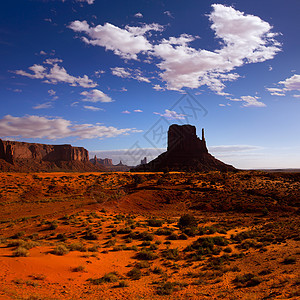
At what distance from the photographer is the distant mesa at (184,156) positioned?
289 feet

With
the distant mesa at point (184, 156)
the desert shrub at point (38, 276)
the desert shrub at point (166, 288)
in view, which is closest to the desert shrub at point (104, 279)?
the desert shrub at point (38, 276)

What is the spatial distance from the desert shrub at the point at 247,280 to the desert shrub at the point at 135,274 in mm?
4247

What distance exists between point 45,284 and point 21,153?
16333 cm

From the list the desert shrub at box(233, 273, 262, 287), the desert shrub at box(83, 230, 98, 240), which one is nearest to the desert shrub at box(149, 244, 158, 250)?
the desert shrub at box(83, 230, 98, 240)

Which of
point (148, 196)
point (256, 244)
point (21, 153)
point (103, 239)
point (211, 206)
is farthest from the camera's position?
point (21, 153)

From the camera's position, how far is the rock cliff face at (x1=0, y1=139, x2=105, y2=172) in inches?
5162

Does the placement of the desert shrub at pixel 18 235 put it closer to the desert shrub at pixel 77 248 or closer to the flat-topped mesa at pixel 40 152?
the desert shrub at pixel 77 248

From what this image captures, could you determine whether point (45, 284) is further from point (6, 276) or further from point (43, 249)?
point (43, 249)

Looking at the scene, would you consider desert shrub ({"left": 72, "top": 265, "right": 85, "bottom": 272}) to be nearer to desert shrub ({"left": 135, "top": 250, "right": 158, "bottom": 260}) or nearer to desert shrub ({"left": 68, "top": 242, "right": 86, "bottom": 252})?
desert shrub ({"left": 68, "top": 242, "right": 86, "bottom": 252})

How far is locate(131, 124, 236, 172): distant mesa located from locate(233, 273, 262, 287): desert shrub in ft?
223

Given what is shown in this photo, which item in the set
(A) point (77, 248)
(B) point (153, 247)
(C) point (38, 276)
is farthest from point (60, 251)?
(B) point (153, 247)

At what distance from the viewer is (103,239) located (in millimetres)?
16172

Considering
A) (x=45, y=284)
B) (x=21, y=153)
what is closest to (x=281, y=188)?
(x=45, y=284)

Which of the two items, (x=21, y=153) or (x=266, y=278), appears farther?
(x=21, y=153)
